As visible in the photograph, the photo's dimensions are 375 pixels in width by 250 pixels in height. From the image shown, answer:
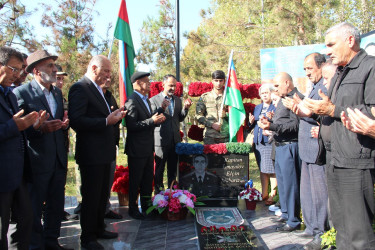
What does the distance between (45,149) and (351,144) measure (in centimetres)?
285

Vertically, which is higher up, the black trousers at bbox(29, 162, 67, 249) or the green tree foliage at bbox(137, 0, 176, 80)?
the green tree foliage at bbox(137, 0, 176, 80)

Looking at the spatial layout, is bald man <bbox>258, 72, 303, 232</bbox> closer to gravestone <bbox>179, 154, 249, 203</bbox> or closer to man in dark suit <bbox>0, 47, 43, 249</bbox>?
gravestone <bbox>179, 154, 249, 203</bbox>

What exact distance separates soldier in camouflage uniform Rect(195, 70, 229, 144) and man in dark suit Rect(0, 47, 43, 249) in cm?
336

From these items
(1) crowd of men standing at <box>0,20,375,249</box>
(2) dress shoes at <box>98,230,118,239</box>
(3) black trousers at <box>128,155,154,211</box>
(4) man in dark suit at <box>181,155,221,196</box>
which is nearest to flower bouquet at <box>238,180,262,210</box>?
(4) man in dark suit at <box>181,155,221,196</box>

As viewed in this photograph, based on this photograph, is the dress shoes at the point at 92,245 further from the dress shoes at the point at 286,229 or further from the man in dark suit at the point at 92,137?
the dress shoes at the point at 286,229

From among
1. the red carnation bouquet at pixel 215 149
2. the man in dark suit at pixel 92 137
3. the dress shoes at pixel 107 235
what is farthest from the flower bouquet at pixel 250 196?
the man in dark suit at pixel 92 137

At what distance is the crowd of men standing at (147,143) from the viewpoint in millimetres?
2648

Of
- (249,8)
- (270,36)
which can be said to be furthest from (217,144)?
(270,36)

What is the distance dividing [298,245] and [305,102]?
2.00 meters

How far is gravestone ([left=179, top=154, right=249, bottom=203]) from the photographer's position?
5.50 m

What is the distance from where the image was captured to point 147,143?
4.82m

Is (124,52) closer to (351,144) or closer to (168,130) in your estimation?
(168,130)

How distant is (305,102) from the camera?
8.98 feet

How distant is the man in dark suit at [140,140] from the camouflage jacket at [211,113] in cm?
108
